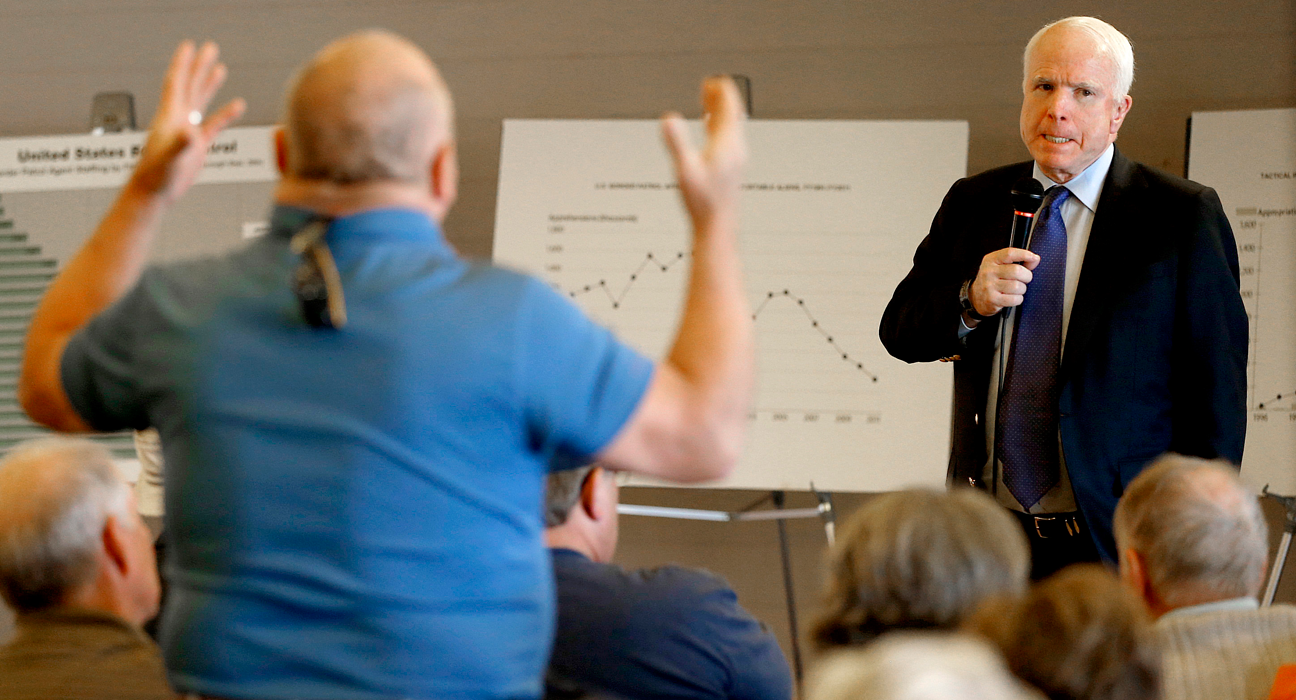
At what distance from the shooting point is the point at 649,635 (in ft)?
5.53

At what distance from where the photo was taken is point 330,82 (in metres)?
1.12

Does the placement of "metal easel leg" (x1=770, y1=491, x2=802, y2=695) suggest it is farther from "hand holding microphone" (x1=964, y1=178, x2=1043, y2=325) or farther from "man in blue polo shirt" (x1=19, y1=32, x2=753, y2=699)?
"man in blue polo shirt" (x1=19, y1=32, x2=753, y2=699)

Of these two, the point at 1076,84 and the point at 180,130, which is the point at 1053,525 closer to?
the point at 1076,84

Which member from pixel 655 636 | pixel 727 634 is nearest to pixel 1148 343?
pixel 727 634

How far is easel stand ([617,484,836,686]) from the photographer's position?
3999mm

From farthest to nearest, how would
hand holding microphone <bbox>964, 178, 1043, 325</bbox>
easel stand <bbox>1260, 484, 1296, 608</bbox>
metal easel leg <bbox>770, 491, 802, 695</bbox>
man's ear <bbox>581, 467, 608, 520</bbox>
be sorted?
metal easel leg <bbox>770, 491, 802, 695</bbox> < easel stand <bbox>1260, 484, 1296, 608</bbox> < hand holding microphone <bbox>964, 178, 1043, 325</bbox> < man's ear <bbox>581, 467, 608, 520</bbox>

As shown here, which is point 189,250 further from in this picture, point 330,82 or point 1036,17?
point 330,82

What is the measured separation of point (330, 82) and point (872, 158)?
10.5 feet

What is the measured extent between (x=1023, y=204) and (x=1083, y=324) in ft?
0.79

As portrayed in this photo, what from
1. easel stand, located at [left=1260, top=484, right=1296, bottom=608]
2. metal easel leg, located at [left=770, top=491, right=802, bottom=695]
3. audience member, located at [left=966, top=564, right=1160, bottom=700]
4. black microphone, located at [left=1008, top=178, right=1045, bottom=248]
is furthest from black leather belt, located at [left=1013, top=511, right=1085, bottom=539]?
metal easel leg, located at [left=770, top=491, right=802, bottom=695]

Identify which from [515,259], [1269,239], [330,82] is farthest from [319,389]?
[1269,239]

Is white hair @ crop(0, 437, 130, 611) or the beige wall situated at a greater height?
the beige wall

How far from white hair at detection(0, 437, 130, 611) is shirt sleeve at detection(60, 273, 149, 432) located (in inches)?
26.3

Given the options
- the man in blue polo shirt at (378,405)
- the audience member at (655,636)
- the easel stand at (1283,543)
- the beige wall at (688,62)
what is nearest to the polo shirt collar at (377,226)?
the man in blue polo shirt at (378,405)
